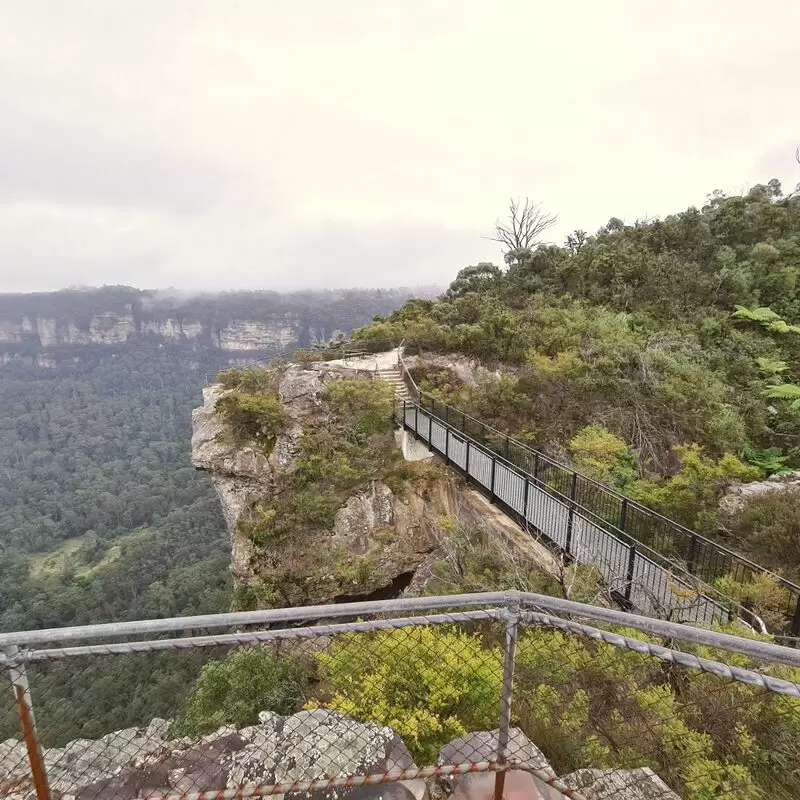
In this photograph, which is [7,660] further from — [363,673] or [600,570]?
[600,570]

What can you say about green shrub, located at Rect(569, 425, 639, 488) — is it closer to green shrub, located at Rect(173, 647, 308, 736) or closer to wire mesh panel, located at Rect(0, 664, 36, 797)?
green shrub, located at Rect(173, 647, 308, 736)

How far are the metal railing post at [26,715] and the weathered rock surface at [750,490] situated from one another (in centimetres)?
932

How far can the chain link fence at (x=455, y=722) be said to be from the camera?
78.7 inches

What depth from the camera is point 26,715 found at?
2047 mm

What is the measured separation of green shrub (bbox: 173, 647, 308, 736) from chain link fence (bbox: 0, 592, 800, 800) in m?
1.31

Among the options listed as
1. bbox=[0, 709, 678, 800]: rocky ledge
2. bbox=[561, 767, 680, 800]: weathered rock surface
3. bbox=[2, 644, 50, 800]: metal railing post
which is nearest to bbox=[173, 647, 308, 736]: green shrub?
bbox=[0, 709, 678, 800]: rocky ledge

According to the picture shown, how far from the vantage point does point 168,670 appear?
21.9 meters

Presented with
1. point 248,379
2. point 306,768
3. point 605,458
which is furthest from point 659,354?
point 306,768

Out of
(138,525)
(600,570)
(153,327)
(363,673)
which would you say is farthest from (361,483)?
Answer: (153,327)

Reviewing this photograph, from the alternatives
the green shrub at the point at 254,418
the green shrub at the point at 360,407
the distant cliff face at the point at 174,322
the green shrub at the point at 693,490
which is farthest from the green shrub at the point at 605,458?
the distant cliff face at the point at 174,322

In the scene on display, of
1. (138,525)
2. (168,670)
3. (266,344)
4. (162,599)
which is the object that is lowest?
(138,525)

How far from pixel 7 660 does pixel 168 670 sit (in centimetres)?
2542

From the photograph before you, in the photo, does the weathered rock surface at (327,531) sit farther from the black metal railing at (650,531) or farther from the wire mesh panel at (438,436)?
the black metal railing at (650,531)

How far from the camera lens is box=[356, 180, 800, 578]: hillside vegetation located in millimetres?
10250
